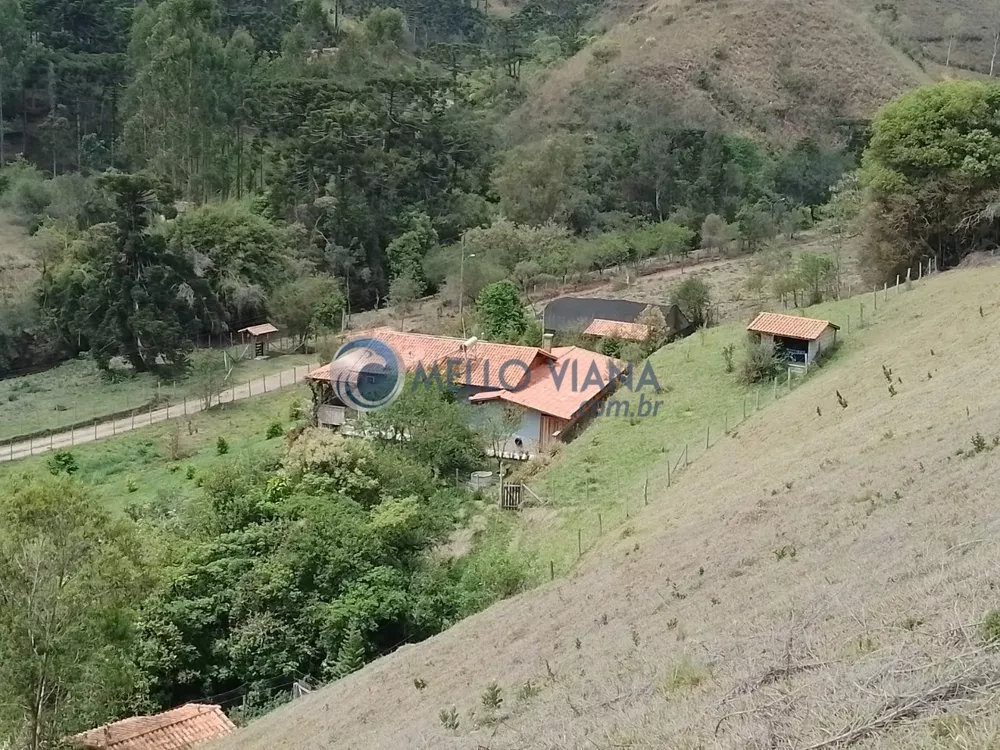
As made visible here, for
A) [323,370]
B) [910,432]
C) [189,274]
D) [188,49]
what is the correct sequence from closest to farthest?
[910,432]
[323,370]
[189,274]
[188,49]

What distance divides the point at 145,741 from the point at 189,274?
30.0 m

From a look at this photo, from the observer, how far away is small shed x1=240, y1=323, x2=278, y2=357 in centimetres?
4038

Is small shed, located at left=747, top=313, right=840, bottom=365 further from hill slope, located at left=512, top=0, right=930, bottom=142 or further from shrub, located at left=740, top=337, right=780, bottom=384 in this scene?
hill slope, located at left=512, top=0, right=930, bottom=142

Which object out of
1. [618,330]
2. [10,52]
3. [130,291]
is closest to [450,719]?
[618,330]

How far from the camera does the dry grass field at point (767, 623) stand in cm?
560

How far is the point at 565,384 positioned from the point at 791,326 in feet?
18.8

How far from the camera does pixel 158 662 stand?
14.6 meters

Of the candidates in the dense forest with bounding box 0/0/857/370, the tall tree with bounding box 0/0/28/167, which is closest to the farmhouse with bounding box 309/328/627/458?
the dense forest with bounding box 0/0/857/370

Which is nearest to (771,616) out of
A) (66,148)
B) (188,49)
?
(188,49)

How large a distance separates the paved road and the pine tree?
1778 centimetres

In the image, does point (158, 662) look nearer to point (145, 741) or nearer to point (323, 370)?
point (145, 741)

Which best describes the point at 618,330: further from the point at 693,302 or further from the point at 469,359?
the point at 469,359

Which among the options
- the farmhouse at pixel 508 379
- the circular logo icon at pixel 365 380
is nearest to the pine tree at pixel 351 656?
the farmhouse at pixel 508 379

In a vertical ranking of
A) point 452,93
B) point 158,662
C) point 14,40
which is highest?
point 14,40
